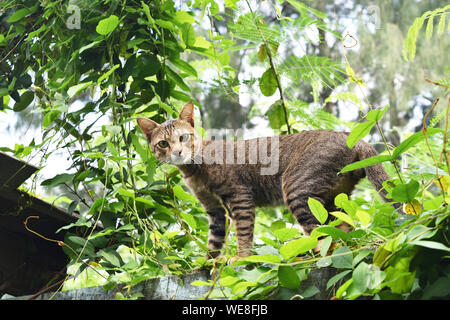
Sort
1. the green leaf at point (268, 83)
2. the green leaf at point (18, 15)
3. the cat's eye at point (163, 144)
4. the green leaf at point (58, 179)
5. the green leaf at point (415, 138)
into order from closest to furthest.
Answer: the green leaf at point (415, 138)
the green leaf at point (58, 179)
the green leaf at point (18, 15)
the cat's eye at point (163, 144)
the green leaf at point (268, 83)

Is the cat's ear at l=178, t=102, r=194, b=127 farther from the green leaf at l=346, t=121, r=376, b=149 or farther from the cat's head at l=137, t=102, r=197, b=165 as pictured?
the green leaf at l=346, t=121, r=376, b=149

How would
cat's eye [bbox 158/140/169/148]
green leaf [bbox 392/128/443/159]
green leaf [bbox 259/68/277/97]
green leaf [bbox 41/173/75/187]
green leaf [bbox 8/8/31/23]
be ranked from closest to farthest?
green leaf [bbox 392/128/443/159]
green leaf [bbox 41/173/75/187]
green leaf [bbox 8/8/31/23]
cat's eye [bbox 158/140/169/148]
green leaf [bbox 259/68/277/97]

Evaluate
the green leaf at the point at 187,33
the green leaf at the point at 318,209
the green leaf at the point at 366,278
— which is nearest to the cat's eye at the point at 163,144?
the green leaf at the point at 187,33

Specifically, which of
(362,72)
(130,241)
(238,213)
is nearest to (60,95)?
(130,241)

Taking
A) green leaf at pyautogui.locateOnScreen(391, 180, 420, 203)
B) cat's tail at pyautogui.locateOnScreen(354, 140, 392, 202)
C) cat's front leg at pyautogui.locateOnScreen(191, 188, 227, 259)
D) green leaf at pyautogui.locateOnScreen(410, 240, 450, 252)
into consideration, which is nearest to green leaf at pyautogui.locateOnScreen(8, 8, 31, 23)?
cat's front leg at pyautogui.locateOnScreen(191, 188, 227, 259)

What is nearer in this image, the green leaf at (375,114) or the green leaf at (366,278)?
the green leaf at (366,278)

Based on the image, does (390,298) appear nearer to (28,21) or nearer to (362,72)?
(28,21)

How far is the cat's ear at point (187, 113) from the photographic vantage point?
2205 millimetres

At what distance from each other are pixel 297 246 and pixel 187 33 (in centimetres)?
123

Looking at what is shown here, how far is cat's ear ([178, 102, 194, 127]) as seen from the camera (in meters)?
2.21

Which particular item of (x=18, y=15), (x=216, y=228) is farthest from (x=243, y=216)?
(x=18, y=15)

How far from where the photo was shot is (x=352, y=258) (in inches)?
44.1

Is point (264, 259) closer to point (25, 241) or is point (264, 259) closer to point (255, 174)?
point (255, 174)

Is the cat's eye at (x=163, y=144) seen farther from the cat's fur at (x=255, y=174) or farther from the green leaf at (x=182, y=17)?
the green leaf at (x=182, y=17)
